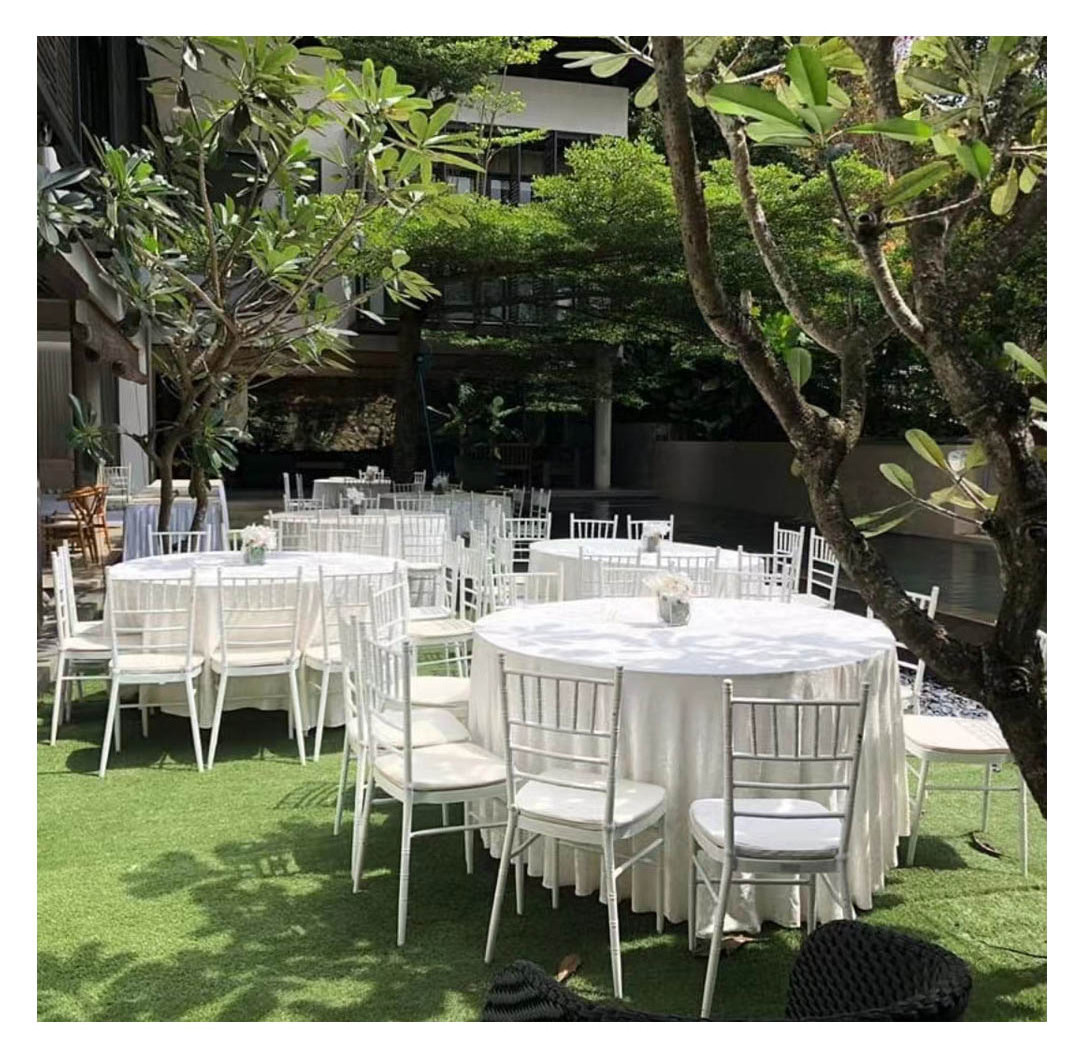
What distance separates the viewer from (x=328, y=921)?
11.4ft

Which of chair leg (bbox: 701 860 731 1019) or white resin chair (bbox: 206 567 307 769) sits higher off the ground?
white resin chair (bbox: 206 567 307 769)

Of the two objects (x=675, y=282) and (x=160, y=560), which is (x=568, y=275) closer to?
(x=675, y=282)

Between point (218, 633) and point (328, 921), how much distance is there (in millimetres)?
2388

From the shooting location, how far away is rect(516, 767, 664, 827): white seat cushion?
10.1 feet

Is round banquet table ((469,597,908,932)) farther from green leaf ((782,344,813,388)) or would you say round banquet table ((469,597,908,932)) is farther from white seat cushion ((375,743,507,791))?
green leaf ((782,344,813,388))

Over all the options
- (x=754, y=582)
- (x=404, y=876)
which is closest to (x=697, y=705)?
(x=404, y=876)

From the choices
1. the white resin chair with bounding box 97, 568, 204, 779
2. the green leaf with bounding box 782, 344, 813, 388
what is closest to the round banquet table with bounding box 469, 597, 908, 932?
the green leaf with bounding box 782, 344, 813, 388

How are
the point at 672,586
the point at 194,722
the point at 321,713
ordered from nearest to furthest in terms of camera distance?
the point at 672,586, the point at 194,722, the point at 321,713

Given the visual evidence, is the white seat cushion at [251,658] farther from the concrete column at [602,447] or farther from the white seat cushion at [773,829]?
the concrete column at [602,447]

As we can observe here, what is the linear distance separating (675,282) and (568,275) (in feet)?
5.38

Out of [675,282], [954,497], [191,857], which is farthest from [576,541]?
[675,282]

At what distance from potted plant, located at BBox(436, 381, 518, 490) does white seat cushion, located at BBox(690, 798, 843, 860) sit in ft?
60.8

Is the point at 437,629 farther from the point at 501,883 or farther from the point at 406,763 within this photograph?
the point at 501,883

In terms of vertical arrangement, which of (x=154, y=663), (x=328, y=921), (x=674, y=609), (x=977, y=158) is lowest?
(x=328, y=921)
